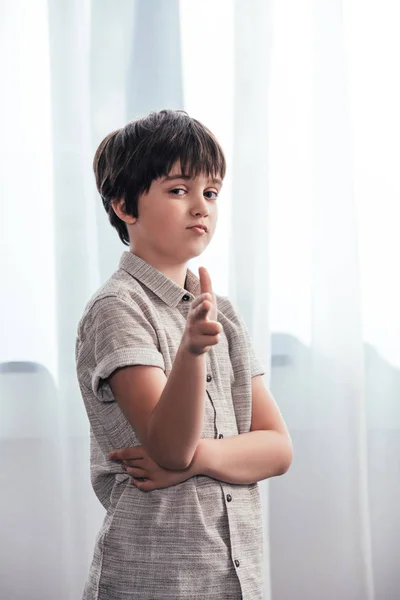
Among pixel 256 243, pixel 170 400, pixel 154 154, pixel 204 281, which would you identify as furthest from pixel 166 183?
pixel 256 243

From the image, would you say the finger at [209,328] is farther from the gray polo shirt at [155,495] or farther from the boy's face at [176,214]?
the boy's face at [176,214]

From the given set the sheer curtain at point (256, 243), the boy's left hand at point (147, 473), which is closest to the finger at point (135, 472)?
the boy's left hand at point (147, 473)

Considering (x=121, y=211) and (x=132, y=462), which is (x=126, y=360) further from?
(x=121, y=211)

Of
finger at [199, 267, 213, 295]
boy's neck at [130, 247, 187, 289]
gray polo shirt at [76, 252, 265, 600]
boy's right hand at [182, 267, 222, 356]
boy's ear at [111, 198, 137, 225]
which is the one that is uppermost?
boy's ear at [111, 198, 137, 225]

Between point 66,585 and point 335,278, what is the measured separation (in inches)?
32.2

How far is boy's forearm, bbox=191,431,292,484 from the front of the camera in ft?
2.94

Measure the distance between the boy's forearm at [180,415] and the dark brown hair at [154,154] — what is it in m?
0.29

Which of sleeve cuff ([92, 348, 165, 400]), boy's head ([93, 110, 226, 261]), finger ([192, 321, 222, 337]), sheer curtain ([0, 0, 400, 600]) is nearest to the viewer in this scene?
finger ([192, 321, 222, 337])

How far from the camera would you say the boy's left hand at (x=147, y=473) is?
880mm

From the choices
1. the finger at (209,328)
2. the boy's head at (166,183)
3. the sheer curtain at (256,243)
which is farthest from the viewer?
the sheer curtain at (256,243)

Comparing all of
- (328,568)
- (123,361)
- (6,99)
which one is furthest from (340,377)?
(6,99)

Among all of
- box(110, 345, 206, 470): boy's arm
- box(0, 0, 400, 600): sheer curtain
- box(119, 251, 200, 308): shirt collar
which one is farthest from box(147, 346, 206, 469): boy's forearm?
box(0, 0, 400, 600): sheer curtain

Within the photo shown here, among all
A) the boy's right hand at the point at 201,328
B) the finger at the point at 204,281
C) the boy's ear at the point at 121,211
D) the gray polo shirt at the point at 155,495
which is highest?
the boy's ear at the point at 121,211

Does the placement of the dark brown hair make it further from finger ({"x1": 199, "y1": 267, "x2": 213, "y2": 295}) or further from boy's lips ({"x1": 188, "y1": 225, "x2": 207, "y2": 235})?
finger ({"x1": 199, "y1": 267, "x2": 213, "y2": 295})
